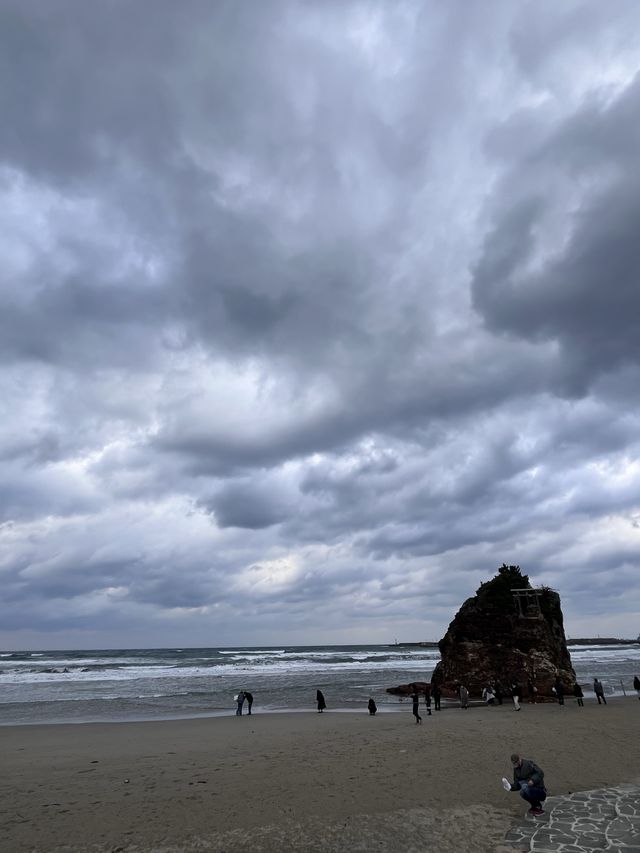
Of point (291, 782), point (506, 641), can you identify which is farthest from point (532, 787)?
point (506, 641)

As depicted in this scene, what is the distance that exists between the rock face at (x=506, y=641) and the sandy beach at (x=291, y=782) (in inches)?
485

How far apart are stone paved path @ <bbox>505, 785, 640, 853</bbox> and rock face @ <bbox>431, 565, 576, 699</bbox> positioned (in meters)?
26.1

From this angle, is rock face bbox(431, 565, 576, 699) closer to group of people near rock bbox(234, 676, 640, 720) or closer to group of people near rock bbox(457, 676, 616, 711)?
group of people near rock bbox(457, 676, 616, 711)

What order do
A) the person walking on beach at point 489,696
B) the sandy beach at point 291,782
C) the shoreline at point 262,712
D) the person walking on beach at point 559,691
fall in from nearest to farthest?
the sandy beach at point 291,782, the shoreline at point 262,712, the person walking on beach at point 559,691, the person walking on beach at point 489,696

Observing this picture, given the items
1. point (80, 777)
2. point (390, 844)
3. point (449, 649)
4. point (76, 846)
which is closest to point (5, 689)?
point (449, 649)

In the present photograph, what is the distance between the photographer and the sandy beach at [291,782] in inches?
405

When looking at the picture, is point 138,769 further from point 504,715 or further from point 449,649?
point 449,649

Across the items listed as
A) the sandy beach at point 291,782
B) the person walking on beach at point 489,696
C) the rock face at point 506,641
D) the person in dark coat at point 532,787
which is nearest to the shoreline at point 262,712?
the person walking on beach at point 489,696

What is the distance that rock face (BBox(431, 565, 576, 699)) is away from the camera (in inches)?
1453

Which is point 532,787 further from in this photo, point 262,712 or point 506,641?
point 506,641

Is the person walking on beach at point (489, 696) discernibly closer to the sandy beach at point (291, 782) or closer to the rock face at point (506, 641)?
the rock face at point (506, 641)

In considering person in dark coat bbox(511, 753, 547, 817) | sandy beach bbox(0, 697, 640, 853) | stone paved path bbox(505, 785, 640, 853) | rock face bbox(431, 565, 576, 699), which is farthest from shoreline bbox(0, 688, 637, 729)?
person in dark coat bbox(511, 753, 547, 817)

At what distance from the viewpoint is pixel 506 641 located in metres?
39.1

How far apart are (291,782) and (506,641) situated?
2954 centimetres
